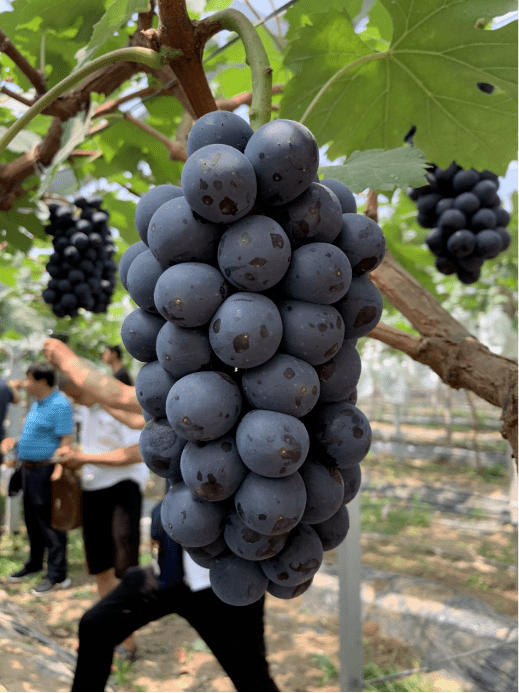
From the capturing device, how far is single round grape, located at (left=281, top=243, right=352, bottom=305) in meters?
0.55

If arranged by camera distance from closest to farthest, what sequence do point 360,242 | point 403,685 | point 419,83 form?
point 360,242
point 419,83
point 403,685

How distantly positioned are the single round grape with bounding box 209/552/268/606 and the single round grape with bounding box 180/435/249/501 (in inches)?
4.3

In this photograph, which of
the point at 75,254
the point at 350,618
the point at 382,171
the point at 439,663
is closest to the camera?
the point at 382,171

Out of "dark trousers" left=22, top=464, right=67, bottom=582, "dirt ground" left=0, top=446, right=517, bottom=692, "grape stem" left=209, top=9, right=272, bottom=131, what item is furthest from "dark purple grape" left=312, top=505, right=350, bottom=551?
"dark trousers" left=22, top=464, right=67, bottom=582

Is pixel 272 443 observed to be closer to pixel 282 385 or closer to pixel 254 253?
pixel 282 385

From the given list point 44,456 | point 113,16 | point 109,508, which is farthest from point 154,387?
point 44,456

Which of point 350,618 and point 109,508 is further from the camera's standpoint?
point 109,508

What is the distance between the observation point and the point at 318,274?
21.5 inches

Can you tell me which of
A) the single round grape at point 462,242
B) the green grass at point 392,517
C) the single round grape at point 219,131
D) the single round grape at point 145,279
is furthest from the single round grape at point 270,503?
the green grass at point 392,517

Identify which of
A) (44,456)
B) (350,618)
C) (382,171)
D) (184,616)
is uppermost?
(382,171)

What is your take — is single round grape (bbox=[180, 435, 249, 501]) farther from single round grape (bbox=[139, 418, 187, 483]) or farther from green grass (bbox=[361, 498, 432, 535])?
green grass (bbox=[361, 498, 432, 535])

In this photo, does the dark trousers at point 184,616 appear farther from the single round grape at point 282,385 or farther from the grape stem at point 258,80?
the grape stem at point 258,80

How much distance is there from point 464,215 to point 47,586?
4.36 m

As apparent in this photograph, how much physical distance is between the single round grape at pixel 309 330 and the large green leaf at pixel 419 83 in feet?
2.50
